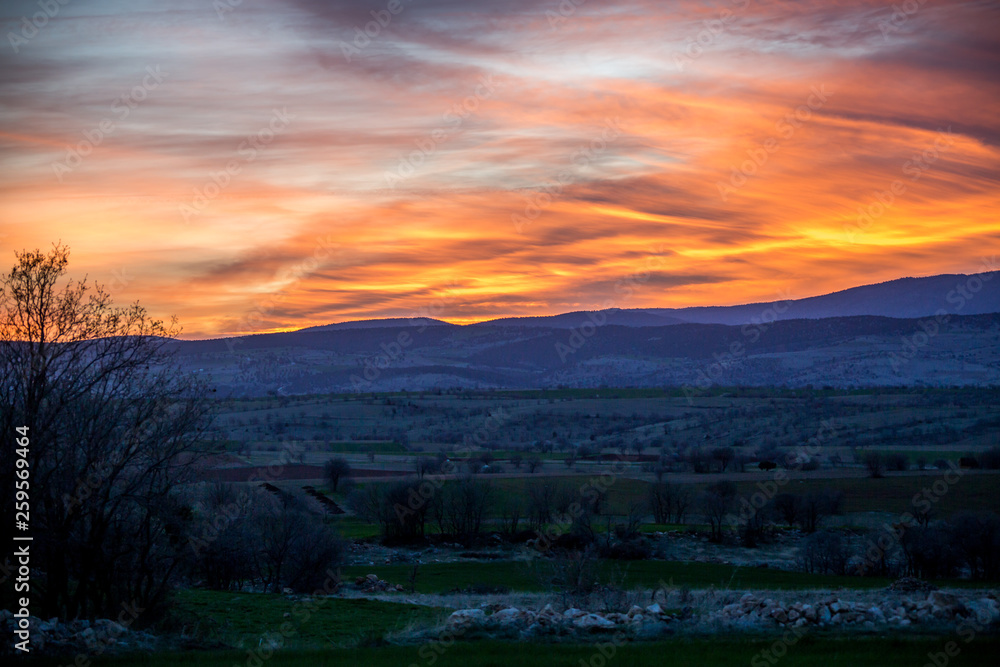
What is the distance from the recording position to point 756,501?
56625 millimetres

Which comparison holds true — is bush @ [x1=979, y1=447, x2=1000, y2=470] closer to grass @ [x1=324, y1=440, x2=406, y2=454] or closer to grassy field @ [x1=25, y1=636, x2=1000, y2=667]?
grass @ [x1=324, y1=440, x2=406, y2=454]

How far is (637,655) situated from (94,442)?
1208 cm

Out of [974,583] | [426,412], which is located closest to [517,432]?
[426,412]

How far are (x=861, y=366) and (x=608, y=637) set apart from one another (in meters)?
197

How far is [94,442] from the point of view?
16.4m

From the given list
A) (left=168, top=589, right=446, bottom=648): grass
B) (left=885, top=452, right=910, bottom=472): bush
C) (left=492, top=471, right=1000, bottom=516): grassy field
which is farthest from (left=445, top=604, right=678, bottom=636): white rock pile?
(left=885, top=452, right=910, bottom=472): bush

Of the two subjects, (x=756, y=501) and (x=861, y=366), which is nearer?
(x=756, y=501)

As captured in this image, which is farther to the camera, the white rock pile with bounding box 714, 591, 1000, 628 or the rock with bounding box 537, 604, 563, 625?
the rock with bounding box 537, 604, 563, 625

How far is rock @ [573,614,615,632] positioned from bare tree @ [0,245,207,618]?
9475 mm

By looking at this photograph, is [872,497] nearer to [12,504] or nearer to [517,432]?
[12,504]

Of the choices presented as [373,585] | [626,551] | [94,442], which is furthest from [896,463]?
[94,442]

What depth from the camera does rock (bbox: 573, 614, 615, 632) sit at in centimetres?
1579

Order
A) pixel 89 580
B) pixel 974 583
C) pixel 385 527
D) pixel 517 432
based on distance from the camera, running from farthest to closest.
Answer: pixel 517 432, pixel 385 527, pixel 974 583, pixel 89 580

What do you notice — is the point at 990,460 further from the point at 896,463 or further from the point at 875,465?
the point at 875,465
